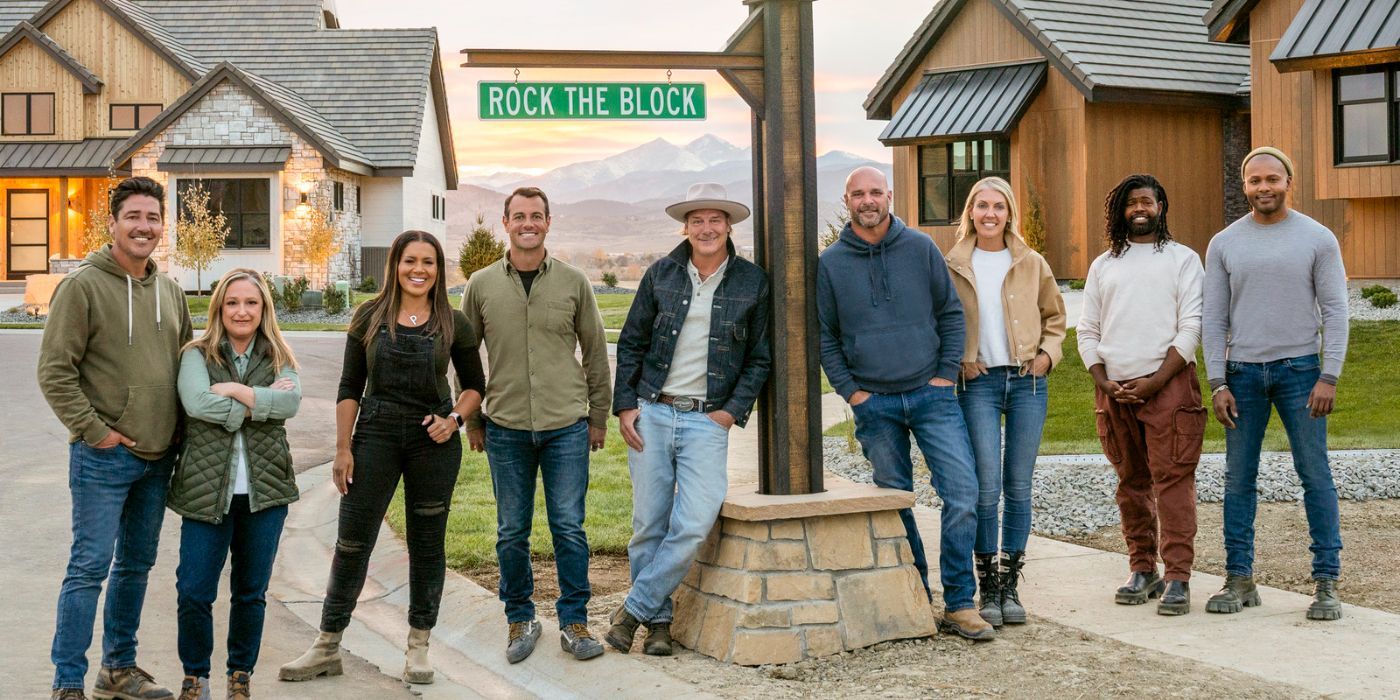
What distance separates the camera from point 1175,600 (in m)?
6.45

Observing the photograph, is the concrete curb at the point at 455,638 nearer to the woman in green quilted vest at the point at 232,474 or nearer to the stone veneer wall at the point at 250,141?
the woman in green quilted vest at the point at 232,474

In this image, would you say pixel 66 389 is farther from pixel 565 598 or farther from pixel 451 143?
pixel 451 143

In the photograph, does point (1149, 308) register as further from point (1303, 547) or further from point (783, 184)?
point (1303, 547)

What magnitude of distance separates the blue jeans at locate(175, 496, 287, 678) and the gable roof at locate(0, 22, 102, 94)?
117 feet

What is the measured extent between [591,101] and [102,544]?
9.28 feet

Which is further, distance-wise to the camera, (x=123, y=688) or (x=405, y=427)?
(x=405, y=427)

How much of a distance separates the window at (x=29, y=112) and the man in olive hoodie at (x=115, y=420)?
36.0 meters

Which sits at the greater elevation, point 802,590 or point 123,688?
point 802,590

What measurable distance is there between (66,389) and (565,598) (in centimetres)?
225

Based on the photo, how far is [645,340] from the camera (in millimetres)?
6051

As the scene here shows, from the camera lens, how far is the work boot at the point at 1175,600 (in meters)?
6.44

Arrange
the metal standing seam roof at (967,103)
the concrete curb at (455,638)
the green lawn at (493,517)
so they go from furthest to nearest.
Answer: the metal standing seam roof at (967,103), the green lawn at (493,517), the concrete curb at (455,638)

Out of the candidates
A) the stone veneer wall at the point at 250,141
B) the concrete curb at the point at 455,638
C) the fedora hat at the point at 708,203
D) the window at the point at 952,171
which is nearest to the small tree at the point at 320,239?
the stone veneer wall at the point at 250,141

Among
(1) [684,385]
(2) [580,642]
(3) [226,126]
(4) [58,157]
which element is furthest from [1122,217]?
(4) [58,157]
